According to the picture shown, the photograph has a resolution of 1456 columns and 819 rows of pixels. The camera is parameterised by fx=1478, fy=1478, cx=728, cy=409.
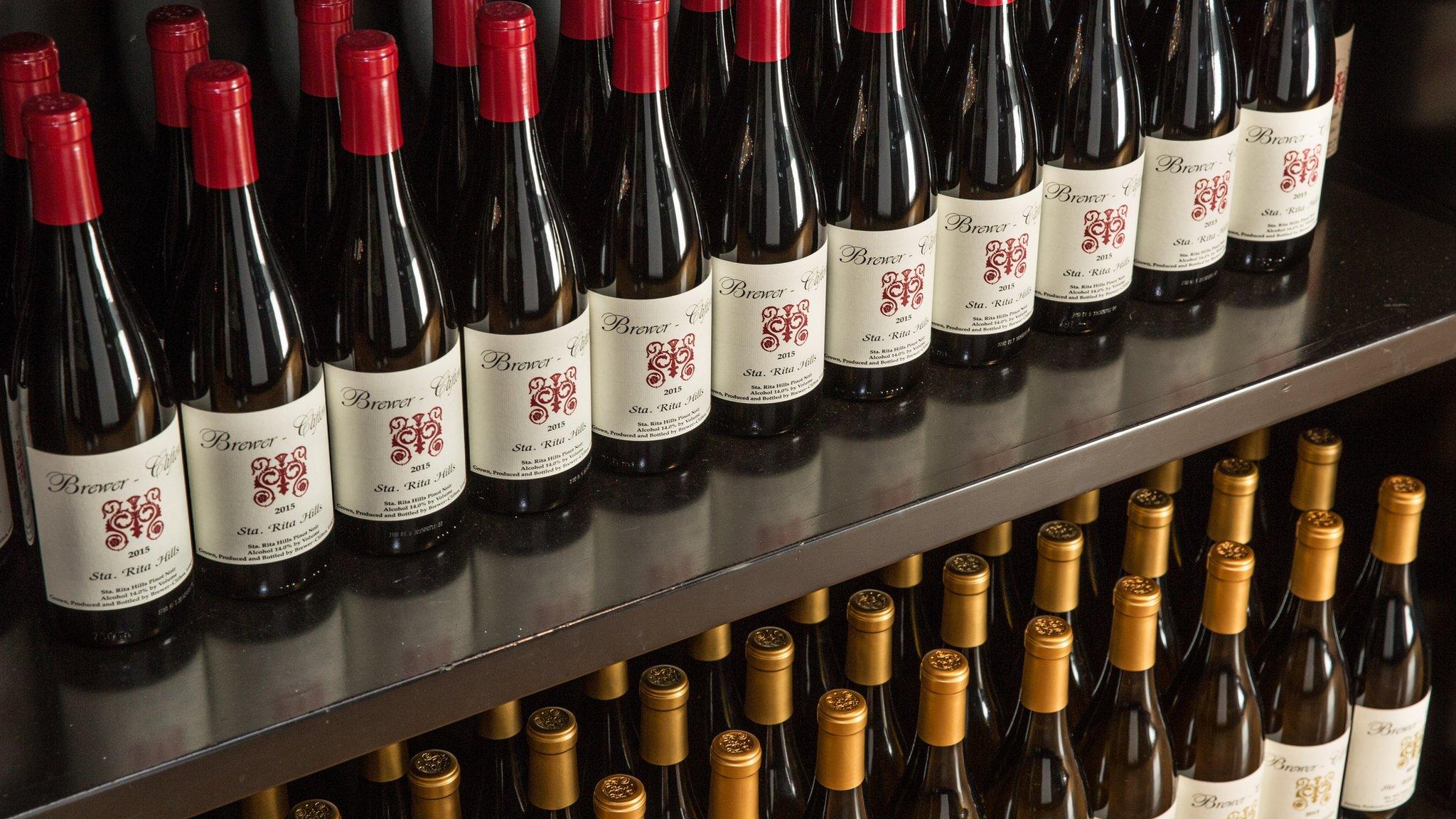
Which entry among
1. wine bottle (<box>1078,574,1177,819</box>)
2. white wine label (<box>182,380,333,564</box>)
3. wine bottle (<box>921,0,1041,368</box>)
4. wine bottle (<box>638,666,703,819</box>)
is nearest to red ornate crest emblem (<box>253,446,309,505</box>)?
white wine label (<box>182,380,333,564</box>)

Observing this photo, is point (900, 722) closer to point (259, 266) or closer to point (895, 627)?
point (895, 627)

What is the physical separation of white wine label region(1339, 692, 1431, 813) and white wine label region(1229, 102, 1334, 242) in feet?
1.31

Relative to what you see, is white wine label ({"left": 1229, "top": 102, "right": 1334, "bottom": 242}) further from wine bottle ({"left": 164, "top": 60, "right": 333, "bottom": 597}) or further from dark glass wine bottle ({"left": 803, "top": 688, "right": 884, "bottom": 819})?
wine bottle ({"left": 164, "top": 60, "right": 333, "bottom": 597})

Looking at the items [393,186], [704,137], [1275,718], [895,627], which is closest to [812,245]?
[704,137]

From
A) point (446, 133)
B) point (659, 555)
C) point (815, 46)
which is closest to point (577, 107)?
point (446, 133)

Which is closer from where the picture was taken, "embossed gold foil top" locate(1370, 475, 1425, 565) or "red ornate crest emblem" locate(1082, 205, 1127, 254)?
"red ornate crest emblem" locate(1082, 205, 1127, 254)

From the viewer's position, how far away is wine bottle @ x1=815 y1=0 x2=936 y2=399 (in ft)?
2.61

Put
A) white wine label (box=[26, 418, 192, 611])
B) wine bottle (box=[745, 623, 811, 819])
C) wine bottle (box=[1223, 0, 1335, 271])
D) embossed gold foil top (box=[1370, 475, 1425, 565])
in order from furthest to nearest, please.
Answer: embossed gold foil top (box=[1370, 475, 1425, 565]) → wine bottle (box=[1223, 0, 1335, 271]) → wine bottle (box=[745, 623, 811, 819]) → white wine label (box=[26, 418, 192, 611])

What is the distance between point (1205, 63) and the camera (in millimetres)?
918

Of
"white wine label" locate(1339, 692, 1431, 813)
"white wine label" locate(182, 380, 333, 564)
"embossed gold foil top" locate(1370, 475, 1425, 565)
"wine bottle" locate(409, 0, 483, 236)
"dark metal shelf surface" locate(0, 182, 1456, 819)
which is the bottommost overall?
"white wine label" locate(1339, 692, 1431, 813)

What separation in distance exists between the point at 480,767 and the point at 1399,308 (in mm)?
655

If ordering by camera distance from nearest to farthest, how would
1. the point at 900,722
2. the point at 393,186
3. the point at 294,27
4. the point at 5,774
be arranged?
the point at 5,774 → the point at 393,186 → the point at 294,27 → the point at 900,722

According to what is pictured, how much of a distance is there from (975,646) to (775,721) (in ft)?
0.51

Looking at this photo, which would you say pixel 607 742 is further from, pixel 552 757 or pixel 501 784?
pixel 552 757
